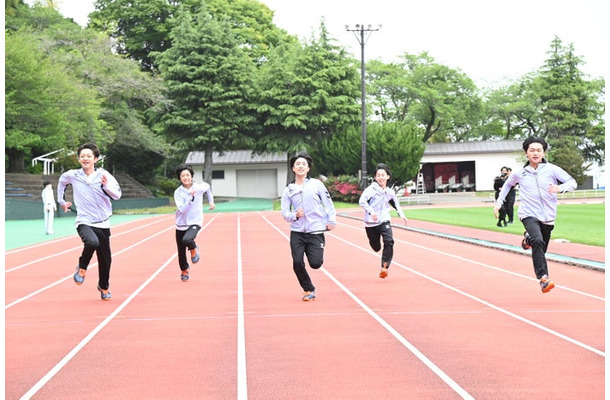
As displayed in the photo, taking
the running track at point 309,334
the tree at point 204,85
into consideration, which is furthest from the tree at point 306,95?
the running track at point 309,334

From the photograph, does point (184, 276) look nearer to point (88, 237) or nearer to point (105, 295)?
point (105, 295)

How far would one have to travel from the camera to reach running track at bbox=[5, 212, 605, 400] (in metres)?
5.30

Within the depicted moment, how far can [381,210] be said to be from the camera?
11898 mm

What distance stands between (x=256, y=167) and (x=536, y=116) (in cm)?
2585

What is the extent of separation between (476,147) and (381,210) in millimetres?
57167

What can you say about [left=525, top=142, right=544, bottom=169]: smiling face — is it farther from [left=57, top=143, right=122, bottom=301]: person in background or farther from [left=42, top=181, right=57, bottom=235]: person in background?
[left=42, top=181, right=57, bottom=235]: person in background

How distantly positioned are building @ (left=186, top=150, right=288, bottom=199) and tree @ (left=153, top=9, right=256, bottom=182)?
1591 cm

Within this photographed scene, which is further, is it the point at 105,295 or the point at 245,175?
the point at 245,175

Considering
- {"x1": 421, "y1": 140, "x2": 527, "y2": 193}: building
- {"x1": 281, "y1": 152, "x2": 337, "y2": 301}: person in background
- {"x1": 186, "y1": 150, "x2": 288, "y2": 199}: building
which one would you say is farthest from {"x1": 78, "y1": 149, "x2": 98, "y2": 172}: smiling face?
{"x1": 186, "y1": 150, "x2": 288, "y2": 199}: building

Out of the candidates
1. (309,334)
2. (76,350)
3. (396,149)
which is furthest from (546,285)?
(396,149)

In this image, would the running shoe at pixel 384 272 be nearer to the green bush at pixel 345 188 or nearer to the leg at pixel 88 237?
the leg at pixel 88 237

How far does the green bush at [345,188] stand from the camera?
169 feet

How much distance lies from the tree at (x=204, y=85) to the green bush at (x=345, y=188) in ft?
24.8

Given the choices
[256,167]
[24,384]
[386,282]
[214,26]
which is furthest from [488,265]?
[256,167]
